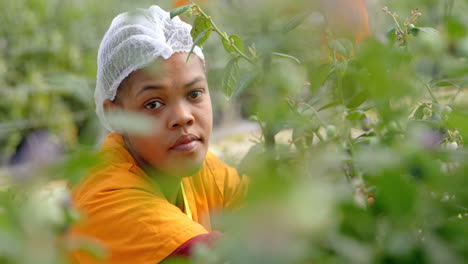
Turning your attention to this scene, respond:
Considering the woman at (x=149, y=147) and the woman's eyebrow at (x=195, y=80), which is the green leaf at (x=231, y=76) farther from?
the woman's eyebrow at (x=195, y=80)

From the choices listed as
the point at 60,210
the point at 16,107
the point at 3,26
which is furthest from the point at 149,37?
the point at 3,26

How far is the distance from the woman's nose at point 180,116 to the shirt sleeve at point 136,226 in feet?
0.48

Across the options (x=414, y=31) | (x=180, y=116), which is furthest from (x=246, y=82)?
(x=180, y=116)

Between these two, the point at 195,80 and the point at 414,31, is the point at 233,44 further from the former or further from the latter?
the point at 195,80

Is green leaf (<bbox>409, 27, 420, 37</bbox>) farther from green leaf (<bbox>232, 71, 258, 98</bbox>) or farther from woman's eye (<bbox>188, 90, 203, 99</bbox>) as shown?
woman's eye (<bbox>188, 90, 203, 99</bbox>)

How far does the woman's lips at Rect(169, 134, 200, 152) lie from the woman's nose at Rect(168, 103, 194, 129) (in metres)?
0.03

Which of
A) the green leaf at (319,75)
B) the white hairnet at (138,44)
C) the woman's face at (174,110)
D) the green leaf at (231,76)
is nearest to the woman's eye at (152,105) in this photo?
the woman's face at (174,110)

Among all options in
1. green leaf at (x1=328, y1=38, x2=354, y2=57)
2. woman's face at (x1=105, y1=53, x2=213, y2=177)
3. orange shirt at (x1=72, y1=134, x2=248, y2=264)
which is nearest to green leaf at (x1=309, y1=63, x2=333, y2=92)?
green leaf at (x1=328, y1=38, x2=354, y2=57)

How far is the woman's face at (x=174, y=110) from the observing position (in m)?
1.09

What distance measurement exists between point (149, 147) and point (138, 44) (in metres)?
0.24

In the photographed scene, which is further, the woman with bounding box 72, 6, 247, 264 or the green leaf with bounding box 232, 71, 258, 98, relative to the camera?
the woman with bounding box 72, 6, 247, 264

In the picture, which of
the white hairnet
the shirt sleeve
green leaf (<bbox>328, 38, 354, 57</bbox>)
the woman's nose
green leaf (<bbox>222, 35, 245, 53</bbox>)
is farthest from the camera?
the white hairnet

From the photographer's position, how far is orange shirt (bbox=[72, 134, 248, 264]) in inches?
37.3

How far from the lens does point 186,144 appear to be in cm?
111
